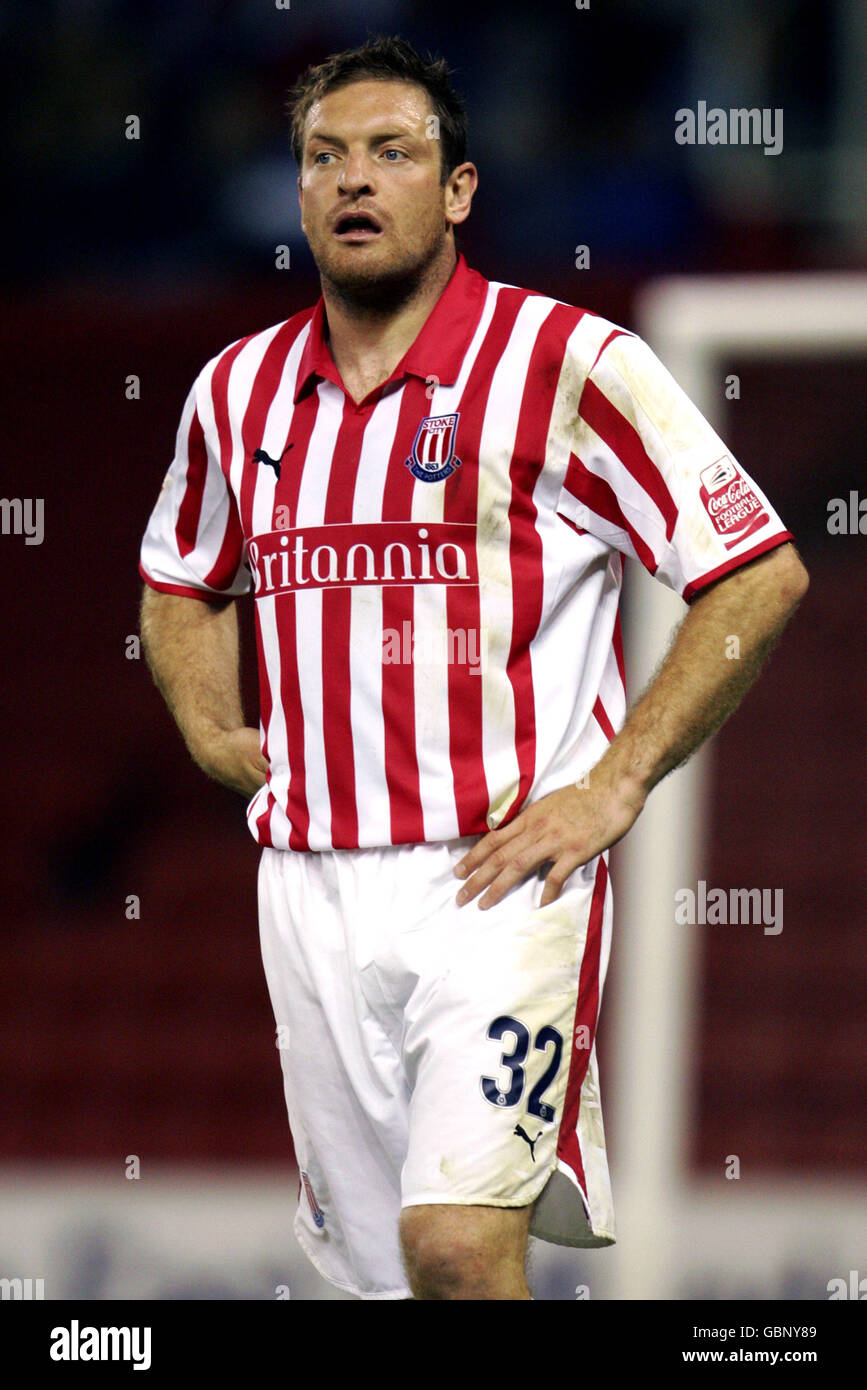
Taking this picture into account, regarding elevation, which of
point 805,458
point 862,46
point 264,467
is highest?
point 862,46

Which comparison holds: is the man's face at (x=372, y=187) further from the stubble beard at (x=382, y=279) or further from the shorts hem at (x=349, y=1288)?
the shorts hem at (x=349, y=1288)

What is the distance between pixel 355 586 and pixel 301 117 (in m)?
0.60

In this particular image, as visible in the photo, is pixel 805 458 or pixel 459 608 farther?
pixel 805 458

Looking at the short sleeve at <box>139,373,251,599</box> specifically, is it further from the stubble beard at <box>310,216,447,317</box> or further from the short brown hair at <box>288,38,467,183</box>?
the short brown hair at <box>288,38,467,183</box>

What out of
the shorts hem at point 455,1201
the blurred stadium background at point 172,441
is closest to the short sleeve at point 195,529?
the shorts hem at point 455,1201

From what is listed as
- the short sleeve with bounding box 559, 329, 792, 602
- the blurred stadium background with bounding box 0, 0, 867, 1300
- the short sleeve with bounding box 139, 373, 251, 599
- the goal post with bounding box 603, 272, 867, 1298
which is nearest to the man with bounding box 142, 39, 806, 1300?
the short sleeve with bounding box 559, 329, 792, 602

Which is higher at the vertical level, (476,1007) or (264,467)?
(264,467)

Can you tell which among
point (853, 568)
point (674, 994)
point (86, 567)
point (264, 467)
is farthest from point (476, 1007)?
point (86, 567)

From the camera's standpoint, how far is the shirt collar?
2.27 metres

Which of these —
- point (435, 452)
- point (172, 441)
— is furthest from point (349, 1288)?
point (172, 441)

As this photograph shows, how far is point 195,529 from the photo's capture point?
2.58m

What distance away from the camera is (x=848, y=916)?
5969 mm

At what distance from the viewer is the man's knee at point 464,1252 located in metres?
2.07

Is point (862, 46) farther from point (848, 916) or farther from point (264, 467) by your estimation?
point (264, 467)
